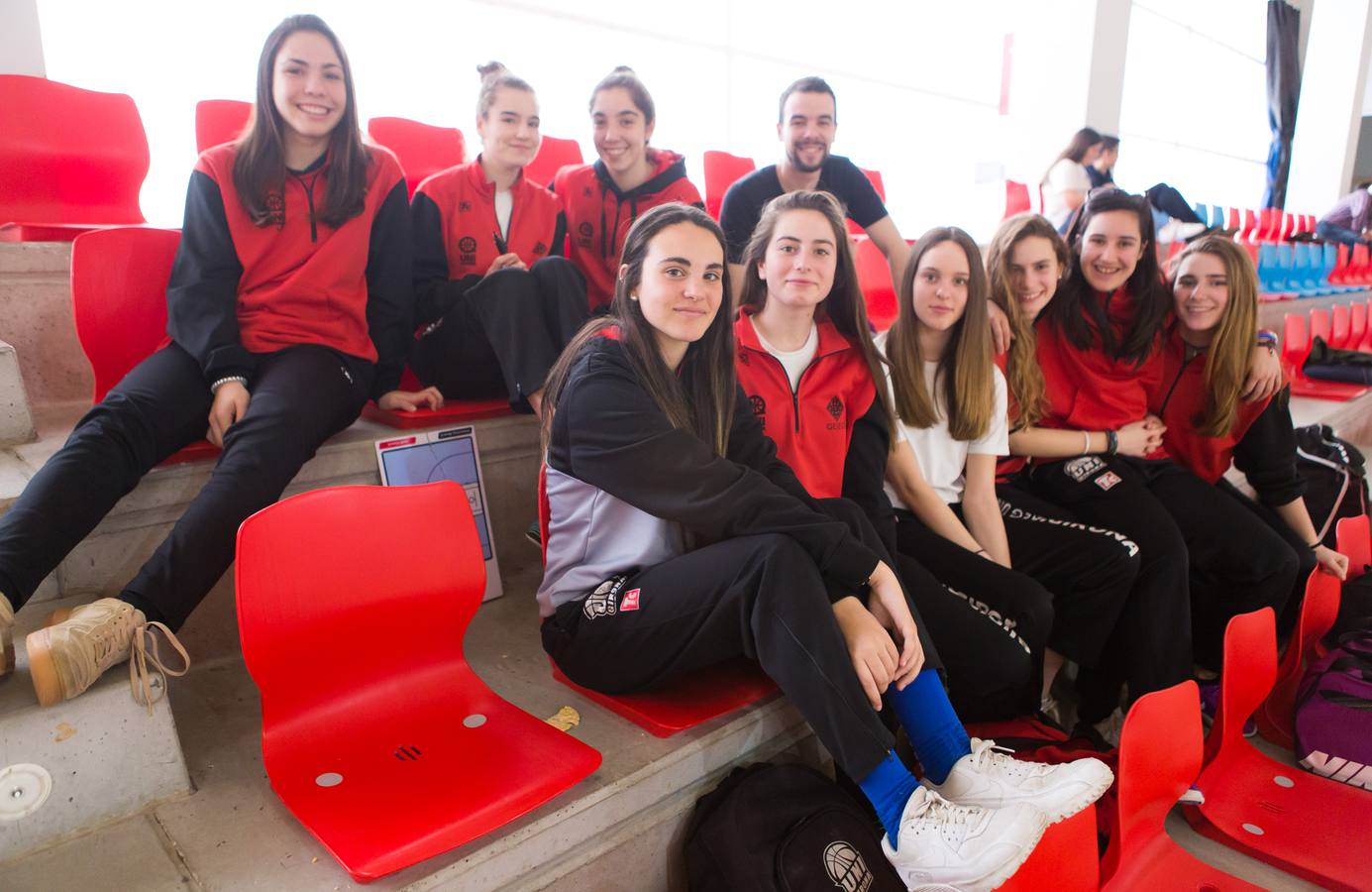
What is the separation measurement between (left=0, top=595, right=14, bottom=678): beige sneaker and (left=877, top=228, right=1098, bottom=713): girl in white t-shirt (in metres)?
1.66

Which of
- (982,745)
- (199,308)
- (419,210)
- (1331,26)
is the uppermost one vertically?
(1331,26)

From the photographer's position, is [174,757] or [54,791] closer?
[54,791]

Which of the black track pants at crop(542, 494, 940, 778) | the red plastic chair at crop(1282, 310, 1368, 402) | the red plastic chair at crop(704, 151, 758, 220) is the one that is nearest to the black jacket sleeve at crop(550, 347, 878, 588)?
the black track pants at crop(542, 494, 940, 778)

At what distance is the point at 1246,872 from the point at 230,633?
2.01m

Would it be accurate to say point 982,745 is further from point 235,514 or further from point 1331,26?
point 1331,26

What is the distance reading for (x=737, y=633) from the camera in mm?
Result: 1325

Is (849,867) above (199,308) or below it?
below

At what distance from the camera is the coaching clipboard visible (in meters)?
1.82

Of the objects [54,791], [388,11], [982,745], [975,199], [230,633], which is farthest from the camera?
[975,199]

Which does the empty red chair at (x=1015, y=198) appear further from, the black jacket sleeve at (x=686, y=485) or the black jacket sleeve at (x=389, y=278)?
the black jacket sleeve at (x=686, y=485)

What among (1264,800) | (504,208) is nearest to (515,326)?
(504,208)

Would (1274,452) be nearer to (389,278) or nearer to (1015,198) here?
(389,278)

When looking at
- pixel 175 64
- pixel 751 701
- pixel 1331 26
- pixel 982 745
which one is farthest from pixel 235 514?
pixel 1331 26

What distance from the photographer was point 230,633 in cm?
161
